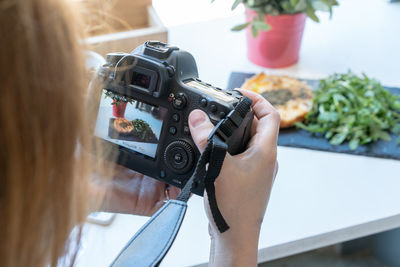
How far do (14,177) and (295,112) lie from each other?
2.07ft

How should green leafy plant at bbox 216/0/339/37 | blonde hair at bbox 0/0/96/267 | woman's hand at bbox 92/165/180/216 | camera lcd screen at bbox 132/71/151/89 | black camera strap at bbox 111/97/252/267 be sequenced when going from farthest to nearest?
green leafy plant at bbox 216/0/339/37, woman's hand at bbox 92/165/180/216, camera lcd screen at bbox 132/71/151/89, black camera strap at bbox 111/97/252/267, blonde hair at bbox 0/0/96/267

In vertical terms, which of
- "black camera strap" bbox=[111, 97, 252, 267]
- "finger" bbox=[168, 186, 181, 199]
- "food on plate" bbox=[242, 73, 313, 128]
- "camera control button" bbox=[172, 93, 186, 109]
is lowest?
"finger" bbox=[168, 186, 181, 199]

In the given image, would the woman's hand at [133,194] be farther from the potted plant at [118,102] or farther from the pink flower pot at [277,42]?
the pink flower pot at [277,42]

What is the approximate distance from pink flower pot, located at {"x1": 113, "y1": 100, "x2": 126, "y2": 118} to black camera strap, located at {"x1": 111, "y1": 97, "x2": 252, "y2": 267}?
0.43ft

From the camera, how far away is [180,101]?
0.48 meters

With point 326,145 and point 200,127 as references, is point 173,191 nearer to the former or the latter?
point 200,127

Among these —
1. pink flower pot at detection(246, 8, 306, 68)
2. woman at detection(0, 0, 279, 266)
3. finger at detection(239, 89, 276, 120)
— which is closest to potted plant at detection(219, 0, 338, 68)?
pink flower pot at detection(246, 8, 306, 68)

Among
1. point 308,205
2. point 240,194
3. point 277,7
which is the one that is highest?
point 277,7

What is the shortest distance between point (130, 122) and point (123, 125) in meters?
0.01

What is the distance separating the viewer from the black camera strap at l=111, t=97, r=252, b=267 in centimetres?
38

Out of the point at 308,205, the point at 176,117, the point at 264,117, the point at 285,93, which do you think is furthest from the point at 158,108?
the point at 285,93

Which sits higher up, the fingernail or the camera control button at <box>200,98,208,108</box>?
the camera control button at <box>200,98,208,108</box>

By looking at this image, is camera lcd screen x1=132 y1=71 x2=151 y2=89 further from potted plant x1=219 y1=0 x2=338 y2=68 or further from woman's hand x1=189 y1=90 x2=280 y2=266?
potted plant x1=219 y1=0 x2=338 y2=68

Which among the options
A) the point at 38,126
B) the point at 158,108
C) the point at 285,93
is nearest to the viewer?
the point at 38,126
